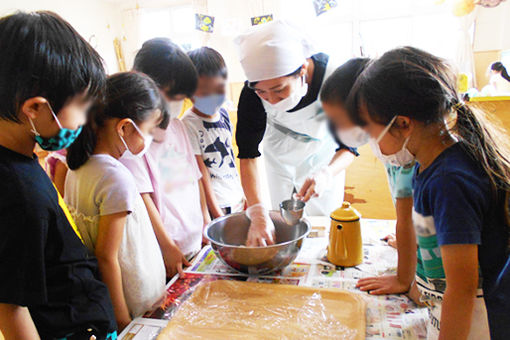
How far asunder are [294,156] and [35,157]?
86 cm

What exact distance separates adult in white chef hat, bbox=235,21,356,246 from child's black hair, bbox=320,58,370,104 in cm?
5

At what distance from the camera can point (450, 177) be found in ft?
1.44

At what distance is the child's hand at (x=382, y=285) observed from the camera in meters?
0.64

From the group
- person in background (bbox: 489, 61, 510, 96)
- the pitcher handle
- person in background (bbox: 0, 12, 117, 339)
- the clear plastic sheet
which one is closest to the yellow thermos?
the pitcher handle

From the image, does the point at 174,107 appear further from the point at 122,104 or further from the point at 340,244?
the point at 340,244

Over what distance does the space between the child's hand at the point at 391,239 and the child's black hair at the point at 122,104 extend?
68cm

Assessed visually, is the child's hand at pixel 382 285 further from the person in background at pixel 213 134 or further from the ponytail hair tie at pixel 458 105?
the person in background at pixel 213 134

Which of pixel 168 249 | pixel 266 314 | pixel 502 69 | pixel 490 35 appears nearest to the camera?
pixel 266 314

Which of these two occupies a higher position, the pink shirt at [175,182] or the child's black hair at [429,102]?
the child's black hair at [429,102]

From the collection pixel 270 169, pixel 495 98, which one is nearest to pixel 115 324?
pixel 270 169

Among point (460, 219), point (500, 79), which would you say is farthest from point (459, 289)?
point (500, 79)

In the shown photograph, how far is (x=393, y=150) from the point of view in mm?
532

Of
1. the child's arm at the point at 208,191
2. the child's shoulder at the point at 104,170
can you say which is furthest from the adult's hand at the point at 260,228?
the child's shoulder at the point at 104,170

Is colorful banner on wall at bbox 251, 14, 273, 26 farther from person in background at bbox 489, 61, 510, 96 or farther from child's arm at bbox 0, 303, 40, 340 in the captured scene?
person in background at bbox 489, 61, 510, 96
